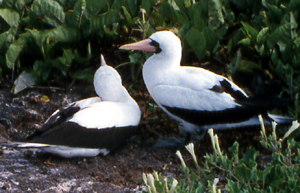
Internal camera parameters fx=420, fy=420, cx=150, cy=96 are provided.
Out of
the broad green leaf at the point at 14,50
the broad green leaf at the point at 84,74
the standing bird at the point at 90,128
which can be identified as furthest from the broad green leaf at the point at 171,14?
the broad green leaf at the point at 14,50

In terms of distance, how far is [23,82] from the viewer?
185 inches

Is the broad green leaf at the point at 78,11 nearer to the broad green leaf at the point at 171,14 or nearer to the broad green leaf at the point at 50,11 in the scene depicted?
the broad green leaf at the point at 50,11

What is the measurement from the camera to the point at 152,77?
417cm

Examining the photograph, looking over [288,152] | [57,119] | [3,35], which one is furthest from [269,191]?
[3,35]

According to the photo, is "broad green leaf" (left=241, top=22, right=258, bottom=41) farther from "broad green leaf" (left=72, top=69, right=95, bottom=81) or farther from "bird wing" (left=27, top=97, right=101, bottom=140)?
"bird wing" (left=27, top=97, right=101, bottom=140)

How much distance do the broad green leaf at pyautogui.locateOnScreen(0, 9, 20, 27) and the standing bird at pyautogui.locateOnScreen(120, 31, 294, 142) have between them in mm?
1786

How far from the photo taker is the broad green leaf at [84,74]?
4.74 meters

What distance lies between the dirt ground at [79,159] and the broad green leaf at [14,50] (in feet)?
1.04

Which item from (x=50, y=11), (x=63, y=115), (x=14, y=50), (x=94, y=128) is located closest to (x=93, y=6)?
(x=50, y=11)

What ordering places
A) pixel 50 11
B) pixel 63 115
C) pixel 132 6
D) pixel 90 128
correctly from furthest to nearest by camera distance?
pixel 132 6 < pixel 50 11 < pixel 63 115 < pixel 90 128

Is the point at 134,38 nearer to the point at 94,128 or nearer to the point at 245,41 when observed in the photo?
the point at 245,41

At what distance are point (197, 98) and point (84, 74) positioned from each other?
1.49 metres

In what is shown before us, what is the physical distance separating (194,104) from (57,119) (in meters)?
1.30

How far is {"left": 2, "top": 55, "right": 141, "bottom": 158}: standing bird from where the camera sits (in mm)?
3625
